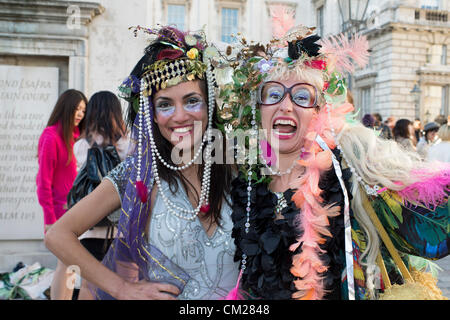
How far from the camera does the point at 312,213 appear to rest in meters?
1.42

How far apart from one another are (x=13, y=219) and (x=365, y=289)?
3.77 metres

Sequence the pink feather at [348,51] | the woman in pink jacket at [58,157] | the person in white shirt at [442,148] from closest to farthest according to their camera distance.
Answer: the pink feather at [348,51] < the woman in pink jacket at [58,157] < the person in white shirt at [442,148]

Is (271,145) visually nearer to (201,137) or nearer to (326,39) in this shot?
(201,137)

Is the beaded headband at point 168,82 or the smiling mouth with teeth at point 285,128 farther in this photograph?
the beaded headband at point 168,82

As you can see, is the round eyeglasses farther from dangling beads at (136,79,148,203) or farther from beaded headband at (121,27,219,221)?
dangling beads at (136,79,148,203)

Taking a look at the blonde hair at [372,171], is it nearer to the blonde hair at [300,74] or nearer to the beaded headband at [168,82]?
the blonde hair at [300,74]

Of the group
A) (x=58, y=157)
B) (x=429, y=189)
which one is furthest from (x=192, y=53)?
(x=58, y=157)

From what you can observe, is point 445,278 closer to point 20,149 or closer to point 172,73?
point 172,73

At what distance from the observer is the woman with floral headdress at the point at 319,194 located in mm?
1325

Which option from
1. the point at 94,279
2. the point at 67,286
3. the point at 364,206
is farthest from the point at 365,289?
the point at 67,286

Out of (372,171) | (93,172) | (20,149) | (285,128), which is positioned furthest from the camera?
(20,149)

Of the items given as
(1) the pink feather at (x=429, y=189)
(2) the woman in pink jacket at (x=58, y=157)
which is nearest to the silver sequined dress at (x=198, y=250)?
(1) the pink feather at (x=429, y=189)

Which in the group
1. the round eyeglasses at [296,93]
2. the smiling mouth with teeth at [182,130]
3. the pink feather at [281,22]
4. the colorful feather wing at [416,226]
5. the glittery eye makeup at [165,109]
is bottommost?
the colorful feather wing at [416,226]

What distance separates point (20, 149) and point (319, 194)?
11.8 ft
